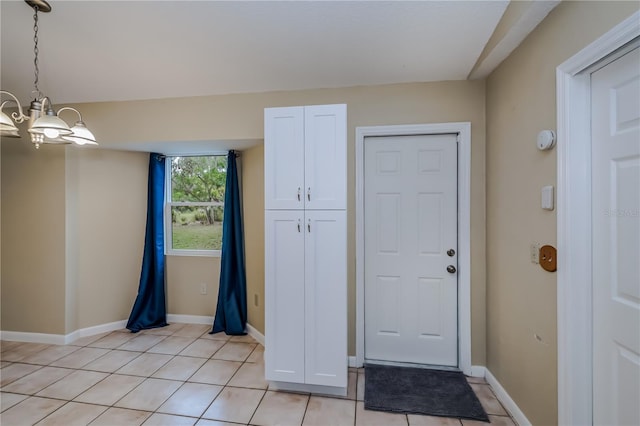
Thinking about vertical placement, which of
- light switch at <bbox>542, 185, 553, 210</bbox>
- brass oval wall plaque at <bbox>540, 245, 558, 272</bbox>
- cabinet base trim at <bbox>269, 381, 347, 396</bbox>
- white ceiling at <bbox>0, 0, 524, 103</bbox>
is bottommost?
cabinet base trim at <bbox>269, 381, 347, 396</bbox>

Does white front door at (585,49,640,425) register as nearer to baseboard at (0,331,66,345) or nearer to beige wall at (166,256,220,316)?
beige wall at (166,256,220,316)

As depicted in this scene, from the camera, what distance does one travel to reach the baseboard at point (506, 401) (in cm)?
173

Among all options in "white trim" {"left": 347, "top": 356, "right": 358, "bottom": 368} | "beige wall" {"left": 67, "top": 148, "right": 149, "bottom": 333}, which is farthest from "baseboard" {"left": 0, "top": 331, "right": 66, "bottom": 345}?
"white trim" {"left": 347, "top": 356, "right": 358, "bottom": 368}

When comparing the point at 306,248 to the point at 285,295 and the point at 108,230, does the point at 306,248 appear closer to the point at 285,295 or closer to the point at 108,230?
the point at 285,295

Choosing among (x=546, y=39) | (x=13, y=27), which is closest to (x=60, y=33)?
(x=13, y=27)

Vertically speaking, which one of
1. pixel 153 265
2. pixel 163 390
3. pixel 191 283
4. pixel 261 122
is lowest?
pixel 163 390

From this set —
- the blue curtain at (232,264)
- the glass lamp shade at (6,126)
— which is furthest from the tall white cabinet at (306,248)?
the glass lamp shade at (6,126)

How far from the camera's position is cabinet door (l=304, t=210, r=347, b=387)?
1973mm

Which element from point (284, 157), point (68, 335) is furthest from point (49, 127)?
point (68, 335)

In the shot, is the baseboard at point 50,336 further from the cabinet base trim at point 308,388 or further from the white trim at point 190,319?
the cabinet base trim at point 308,388

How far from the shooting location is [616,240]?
1197mm

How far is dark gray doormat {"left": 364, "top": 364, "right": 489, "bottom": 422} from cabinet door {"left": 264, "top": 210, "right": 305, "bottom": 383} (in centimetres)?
60

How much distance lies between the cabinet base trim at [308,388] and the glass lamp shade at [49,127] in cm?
220

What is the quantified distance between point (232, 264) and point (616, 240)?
9.81ft
